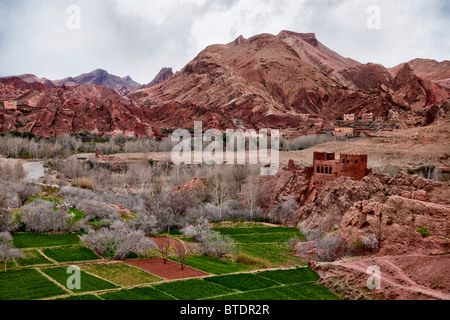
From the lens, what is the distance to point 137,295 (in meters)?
16.5

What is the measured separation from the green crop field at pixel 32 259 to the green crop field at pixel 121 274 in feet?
6.55

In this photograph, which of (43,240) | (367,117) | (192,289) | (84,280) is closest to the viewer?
(192,289)

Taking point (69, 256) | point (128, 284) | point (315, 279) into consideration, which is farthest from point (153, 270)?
point (315, 279)

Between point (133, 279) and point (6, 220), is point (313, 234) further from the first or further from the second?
point (6, 220)

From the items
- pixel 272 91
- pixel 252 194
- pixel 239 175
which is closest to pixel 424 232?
pixel 252 194

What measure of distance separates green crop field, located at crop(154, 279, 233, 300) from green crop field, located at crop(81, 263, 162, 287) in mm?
999

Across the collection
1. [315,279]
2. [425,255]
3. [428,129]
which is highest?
[428,129]

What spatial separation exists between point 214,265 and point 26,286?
28.1 ft

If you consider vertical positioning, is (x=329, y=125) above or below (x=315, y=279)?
above

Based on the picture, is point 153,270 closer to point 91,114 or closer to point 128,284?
point 128,284

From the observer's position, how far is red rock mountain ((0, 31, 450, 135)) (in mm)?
86625
